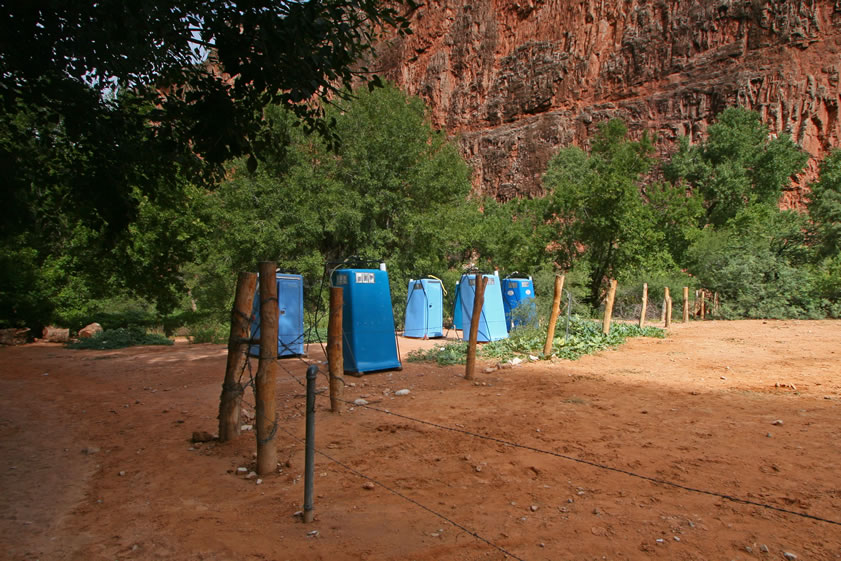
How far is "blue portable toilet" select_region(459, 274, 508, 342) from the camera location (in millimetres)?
12766

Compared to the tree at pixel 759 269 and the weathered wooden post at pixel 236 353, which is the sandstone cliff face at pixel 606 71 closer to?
the tree at pixel 759 269

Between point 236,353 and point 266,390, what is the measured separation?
0.80 m

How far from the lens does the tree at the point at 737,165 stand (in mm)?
30906

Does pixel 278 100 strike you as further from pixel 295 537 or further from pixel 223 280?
pixel 223 280

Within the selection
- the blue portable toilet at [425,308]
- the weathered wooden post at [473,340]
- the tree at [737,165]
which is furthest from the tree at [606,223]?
the weathered wooden post at [473,340]

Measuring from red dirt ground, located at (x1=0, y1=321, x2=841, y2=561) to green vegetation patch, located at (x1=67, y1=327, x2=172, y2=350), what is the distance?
499 centimetres

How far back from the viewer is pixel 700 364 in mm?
9148

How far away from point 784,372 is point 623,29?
140 feet

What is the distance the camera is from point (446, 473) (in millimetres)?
3932

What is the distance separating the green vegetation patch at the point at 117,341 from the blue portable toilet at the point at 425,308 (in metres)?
6.61

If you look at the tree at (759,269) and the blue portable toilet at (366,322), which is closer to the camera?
the blue portable toilet at (366,322)

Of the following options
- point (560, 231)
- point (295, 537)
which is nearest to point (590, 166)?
point (560, 231)

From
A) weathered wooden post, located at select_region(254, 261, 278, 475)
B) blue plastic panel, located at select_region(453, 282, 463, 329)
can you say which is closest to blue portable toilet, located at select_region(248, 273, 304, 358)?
blue plastic panel, located at select_region(453, 282, 463, 329)

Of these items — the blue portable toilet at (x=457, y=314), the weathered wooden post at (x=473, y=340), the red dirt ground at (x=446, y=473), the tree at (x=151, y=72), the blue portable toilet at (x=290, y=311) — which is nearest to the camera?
the red dirt ground at (x=446, y=473)
